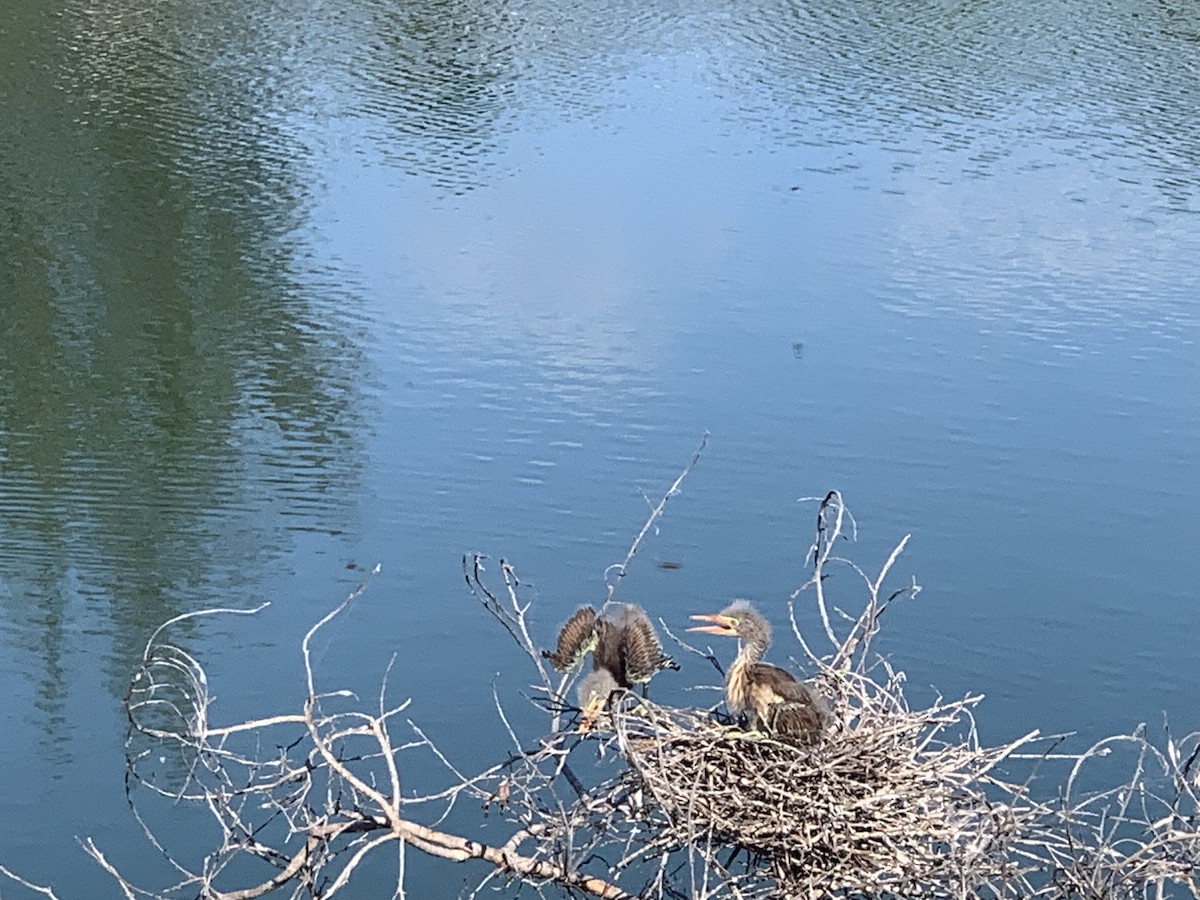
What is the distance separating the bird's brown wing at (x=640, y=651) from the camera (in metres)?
4.64

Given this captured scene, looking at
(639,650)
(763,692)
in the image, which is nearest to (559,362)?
(639,650)

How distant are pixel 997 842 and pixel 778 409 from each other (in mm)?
7127

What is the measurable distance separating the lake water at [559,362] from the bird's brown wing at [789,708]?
3.35 meters

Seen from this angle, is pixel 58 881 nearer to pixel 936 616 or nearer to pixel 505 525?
pixel 505 525

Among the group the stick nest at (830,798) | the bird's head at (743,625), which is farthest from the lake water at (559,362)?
the stick nest at (830,798)

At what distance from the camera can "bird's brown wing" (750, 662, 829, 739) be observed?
3871mm

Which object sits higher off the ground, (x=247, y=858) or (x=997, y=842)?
(x=997, y=842)

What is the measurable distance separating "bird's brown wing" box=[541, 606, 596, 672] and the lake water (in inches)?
108

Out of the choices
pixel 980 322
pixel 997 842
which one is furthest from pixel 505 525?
pixel 997 842

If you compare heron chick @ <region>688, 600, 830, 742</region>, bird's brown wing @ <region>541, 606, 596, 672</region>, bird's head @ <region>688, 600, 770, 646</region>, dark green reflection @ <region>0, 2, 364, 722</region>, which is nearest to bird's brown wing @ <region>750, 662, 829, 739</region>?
heron chick @ <region>688, 600, 830, 742</region>

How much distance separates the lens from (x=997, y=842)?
3.92 m

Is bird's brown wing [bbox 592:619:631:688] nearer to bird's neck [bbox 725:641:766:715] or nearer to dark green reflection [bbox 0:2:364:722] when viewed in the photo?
bird's neck [bbox 725:641:766:715]

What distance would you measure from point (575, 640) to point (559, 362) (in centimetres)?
718

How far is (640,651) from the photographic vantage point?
4660mm
